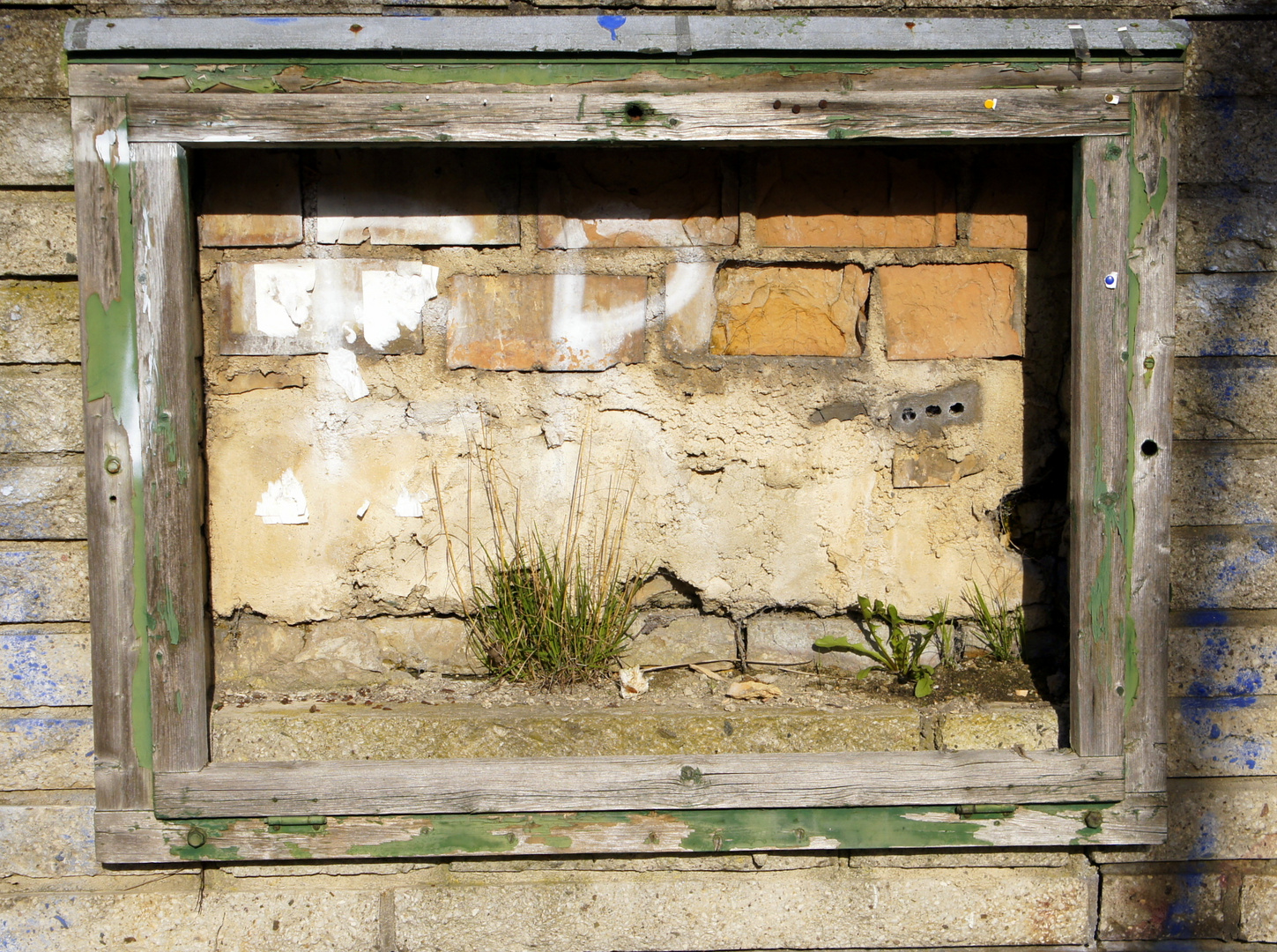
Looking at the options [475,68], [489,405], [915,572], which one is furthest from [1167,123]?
[489,405]

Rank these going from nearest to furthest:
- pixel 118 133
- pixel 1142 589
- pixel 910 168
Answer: pixel 118 133 → pixel 1142 589 → pixel 910 168

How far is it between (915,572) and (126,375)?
172 cm

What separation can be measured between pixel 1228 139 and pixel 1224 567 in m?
0.87

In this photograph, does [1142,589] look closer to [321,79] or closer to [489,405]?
[489,405]

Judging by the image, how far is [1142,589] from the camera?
1.87 meters

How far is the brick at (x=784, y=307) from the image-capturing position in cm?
209

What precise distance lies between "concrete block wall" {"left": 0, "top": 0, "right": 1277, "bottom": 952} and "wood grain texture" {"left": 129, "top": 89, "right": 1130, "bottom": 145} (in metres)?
0.20

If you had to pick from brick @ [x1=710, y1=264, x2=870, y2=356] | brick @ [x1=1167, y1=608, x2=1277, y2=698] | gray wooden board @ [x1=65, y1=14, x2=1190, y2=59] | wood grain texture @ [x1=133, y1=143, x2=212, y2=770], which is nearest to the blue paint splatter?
gray wooden board @ [x1=65, y1=14, x2=1190, y2=59]

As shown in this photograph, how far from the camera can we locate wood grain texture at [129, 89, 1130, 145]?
1754 millimetres

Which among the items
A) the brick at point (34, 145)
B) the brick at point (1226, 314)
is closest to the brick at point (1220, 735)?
the brick at point (1226, 314)

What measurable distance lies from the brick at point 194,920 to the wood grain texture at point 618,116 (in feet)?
4.96

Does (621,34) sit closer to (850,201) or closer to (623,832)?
(850,201)

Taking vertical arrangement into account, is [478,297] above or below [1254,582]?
above

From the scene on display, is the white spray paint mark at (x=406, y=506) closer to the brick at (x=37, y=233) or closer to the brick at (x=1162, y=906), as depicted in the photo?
the brick at (x=37, y=233)
